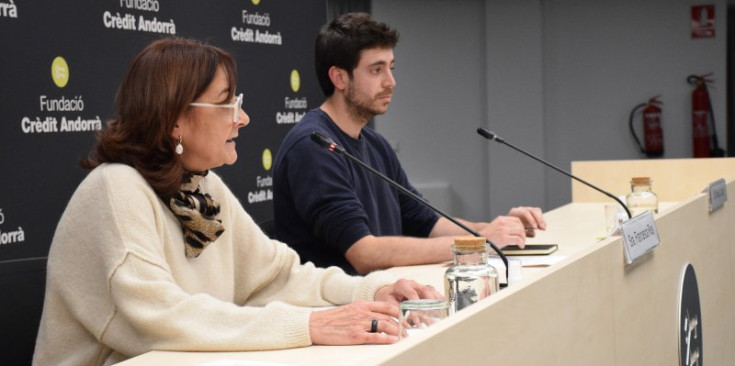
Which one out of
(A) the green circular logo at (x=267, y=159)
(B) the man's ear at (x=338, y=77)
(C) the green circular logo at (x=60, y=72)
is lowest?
(A) the green circular logo at (x=267, y=159)

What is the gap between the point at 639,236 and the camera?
1.84 metres

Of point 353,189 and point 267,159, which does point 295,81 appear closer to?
point 267,159

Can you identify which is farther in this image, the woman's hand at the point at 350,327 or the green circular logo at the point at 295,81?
the green circular logo at the point at 295,81

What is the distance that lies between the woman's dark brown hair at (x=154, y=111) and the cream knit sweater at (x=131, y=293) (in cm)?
6

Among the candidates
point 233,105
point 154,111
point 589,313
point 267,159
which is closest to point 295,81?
point 267,159

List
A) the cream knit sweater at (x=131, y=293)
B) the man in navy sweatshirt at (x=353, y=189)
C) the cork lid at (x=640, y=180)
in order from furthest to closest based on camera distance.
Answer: the cork lid at (x=640, y=180) < the man in navy sweatshirt at (x=353, y=189) < the cream knit sweater at (x=131, y=293)

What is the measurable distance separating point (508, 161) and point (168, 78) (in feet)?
22.1

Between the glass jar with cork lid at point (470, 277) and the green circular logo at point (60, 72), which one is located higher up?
the green circular logo at point (60, 72)

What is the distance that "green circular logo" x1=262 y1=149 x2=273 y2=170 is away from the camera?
4.20 meters

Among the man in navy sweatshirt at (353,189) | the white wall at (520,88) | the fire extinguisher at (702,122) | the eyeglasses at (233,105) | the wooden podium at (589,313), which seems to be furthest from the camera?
the white wall at (520,88)

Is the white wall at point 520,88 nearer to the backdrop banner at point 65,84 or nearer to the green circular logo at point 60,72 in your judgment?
the backdrop banner at point 65,84

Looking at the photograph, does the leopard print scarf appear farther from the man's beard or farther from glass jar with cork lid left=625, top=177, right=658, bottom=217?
glass jar with cork lid left=625, top=177, right=658, bottom=217

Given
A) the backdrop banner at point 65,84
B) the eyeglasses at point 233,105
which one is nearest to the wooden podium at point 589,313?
the eyeglasses at point 233,105

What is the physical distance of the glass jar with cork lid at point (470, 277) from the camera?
1649mm
